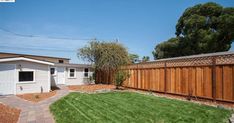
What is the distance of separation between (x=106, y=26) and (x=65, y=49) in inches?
514

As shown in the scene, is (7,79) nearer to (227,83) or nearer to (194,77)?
(194,77)

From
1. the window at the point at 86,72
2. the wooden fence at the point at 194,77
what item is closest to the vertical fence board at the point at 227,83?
the wooden fence at the point at 194,77

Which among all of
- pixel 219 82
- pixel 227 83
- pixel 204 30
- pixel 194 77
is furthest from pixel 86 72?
pixel 227 83

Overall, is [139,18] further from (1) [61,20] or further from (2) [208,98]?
(2) [208,98]

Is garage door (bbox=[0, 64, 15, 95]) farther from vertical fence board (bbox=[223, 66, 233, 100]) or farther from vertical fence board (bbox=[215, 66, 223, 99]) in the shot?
vertical fence board (bbox=[223, 66, 233, 100])

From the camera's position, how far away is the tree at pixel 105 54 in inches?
710

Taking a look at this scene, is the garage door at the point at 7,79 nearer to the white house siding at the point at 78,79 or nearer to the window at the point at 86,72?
the white house siding at the point at 78,79

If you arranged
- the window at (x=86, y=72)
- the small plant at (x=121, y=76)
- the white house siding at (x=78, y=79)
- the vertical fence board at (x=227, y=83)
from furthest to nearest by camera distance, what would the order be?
the window at (x=86, y=72) → the white house siding at (x=78, y=79) → the small plant at (x=121, y=76) → the vertical fence board at (x=227, y=83)

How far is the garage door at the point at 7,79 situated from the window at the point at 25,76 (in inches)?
20.2

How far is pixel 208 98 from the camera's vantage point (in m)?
8.11

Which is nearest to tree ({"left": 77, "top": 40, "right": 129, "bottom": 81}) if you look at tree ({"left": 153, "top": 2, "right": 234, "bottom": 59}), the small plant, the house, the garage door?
the small plant

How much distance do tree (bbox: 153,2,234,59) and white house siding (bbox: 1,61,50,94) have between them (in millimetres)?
18001

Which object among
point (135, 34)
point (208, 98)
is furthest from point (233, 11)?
point (208, 98)

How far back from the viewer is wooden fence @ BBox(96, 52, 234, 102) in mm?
7473
